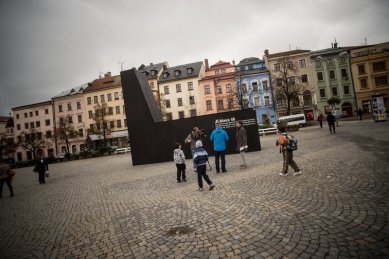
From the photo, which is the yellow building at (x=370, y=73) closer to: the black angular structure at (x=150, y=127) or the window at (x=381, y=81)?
the window at (x=381, y=81)

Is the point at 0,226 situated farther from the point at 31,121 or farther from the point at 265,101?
the point at 31,121

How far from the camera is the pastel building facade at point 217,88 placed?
4588 centimetres

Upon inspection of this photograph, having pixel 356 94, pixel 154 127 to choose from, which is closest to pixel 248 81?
pixel 356 94

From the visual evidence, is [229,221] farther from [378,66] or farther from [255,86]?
[378,66]

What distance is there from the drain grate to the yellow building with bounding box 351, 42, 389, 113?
5293 centimetres

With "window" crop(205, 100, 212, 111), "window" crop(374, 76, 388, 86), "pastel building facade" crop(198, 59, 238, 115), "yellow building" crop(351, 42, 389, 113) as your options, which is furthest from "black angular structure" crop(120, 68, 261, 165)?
"window" crop(374, 76, 388, 86)

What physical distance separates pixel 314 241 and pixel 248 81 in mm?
45595

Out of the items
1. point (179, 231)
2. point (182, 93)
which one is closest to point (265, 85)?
point (182, 93)

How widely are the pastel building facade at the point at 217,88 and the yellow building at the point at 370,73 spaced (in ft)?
84.6

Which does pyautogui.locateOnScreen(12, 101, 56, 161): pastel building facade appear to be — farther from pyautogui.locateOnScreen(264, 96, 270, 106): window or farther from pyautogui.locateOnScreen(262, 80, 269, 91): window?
pyautogui.locateOnScreen(264, 96, 270, 106): window

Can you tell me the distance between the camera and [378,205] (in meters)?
4.12

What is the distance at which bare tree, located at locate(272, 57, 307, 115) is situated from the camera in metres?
38.2

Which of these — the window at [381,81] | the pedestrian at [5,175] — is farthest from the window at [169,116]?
the window at [381,81]

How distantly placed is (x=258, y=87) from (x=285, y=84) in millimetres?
6152
